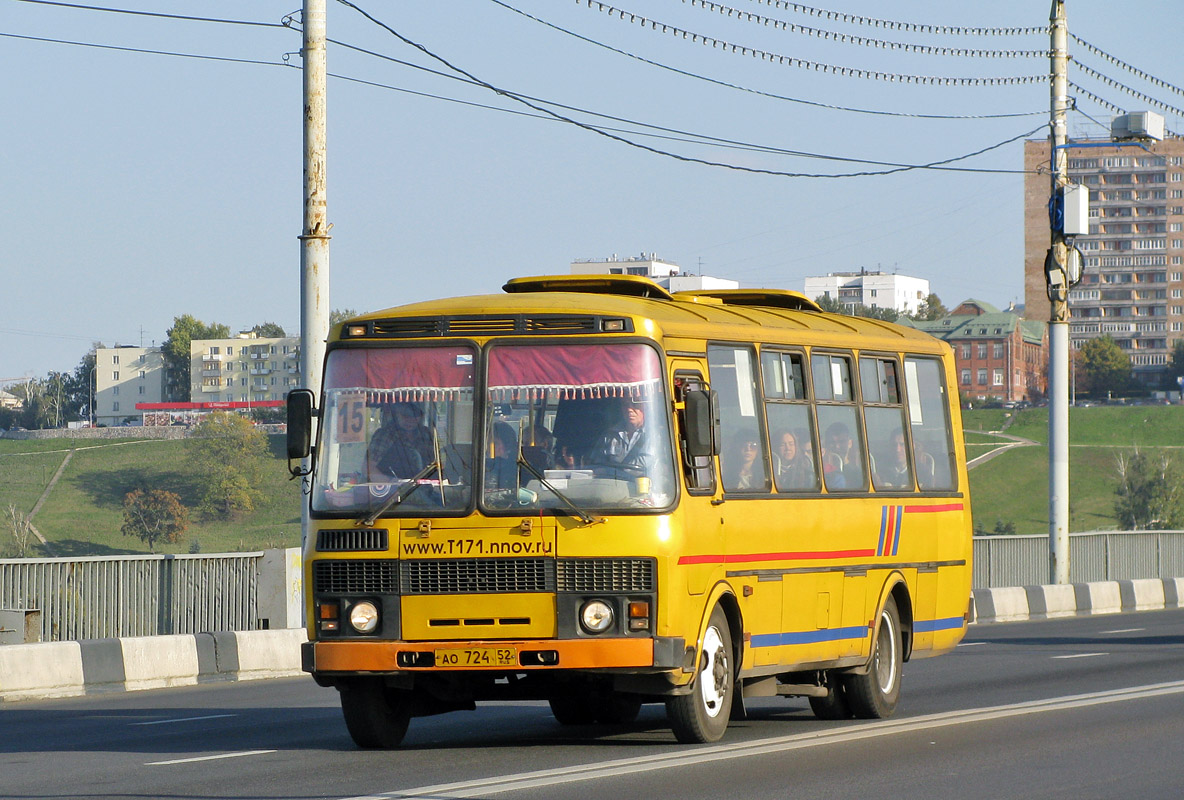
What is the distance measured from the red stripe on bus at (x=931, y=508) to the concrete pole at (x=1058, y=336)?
14807 mm

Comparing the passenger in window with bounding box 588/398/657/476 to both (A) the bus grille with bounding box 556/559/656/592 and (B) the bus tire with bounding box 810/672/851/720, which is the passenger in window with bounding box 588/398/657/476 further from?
(B) the bus tire with bounding box 810/672/851/720

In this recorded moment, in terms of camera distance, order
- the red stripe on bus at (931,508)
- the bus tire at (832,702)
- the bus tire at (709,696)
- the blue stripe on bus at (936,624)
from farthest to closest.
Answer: the blue stripe on bus at (936,624) → the red stripe on bus at (931,508) → the bus tire at (832,702) → the bus tire at (709,696)

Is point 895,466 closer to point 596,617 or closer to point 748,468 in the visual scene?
point 748,468

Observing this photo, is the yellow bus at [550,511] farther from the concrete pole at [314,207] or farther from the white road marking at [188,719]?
the concrete pole at [314,207]

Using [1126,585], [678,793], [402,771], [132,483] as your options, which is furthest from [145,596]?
[132,483]

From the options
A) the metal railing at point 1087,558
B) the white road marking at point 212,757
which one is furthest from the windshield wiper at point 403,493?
the metal railing at point 1087,558

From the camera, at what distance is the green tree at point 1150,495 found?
145125 mm

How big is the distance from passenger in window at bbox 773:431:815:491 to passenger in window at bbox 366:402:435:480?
101 inches

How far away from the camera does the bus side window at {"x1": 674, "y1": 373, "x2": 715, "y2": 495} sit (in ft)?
35.7

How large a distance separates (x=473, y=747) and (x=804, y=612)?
246 centimetres

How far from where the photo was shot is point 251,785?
9523 mm

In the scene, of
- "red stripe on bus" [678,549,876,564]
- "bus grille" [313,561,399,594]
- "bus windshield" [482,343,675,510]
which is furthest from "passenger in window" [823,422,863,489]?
"bus grille" [313,561,399,594]

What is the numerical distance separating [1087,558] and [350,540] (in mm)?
25670

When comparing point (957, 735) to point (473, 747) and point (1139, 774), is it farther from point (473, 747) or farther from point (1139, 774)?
point (473, 747)
